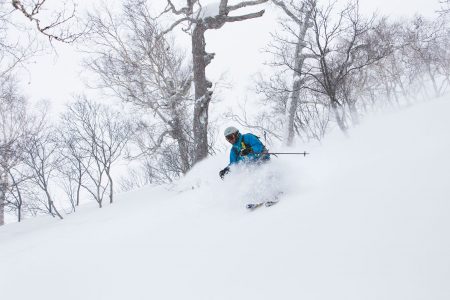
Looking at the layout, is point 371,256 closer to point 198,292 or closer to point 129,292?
point 198,292

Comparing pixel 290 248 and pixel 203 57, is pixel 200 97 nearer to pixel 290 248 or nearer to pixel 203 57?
pixel 203 57

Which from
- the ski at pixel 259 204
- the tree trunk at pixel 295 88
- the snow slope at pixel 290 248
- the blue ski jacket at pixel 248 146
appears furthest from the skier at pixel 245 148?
the tree trunk at pixel 295 88

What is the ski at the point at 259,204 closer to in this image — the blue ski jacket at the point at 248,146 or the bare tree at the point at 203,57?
the blue ski jacket at the point at 248,146

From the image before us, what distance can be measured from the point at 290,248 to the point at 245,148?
2729 mm

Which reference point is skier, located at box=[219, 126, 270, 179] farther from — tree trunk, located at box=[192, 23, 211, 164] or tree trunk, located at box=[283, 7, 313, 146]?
tree trunk, located at box=[283, 7, 313, 146]

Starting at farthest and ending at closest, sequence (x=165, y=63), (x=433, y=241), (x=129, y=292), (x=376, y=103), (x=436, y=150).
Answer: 1. (x=376, y=103)
2. (x=165, y=63)
3. (x=436, y=150)
4. (x=129, y=292)
5. (x=433, y=241)

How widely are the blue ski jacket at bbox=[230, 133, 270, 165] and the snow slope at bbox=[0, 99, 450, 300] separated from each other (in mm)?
219

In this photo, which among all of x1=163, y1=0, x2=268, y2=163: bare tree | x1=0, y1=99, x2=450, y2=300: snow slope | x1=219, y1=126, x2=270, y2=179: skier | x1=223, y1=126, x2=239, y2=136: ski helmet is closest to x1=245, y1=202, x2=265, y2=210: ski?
x1=0, y1=99, x2=450, y2=300: snow slope

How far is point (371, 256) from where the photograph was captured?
2.22 meters

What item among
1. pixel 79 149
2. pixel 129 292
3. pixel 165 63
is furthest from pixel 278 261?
pixel 79 149

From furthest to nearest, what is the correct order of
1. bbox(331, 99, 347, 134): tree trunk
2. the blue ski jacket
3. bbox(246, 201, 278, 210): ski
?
bbox(331, 99, 347, 134): tree trunk
the blue ski jacket
bbox(246, 201, 278, 210): ski

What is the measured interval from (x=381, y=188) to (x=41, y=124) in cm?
1957

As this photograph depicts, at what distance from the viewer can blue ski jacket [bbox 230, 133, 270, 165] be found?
521 centimetres

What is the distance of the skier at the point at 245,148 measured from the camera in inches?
205
